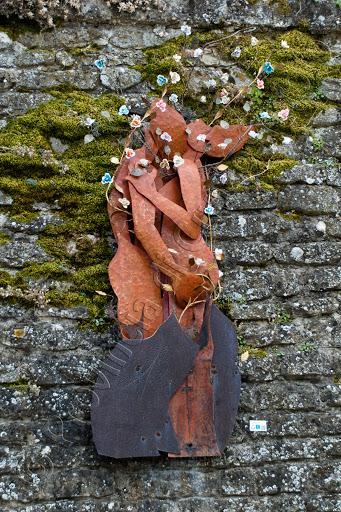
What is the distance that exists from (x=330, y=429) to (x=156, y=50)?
2.05 m

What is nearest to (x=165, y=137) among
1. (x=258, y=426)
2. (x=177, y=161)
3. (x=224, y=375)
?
(x=177, y=161)

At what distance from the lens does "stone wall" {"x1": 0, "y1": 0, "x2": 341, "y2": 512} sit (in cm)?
288

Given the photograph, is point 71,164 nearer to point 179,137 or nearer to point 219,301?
point 179,137

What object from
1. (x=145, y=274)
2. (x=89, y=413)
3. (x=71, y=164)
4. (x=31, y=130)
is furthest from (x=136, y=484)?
(x=31, y=130)

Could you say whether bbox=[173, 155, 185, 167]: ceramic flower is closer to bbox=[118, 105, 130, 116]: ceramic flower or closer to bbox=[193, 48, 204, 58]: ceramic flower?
bbox=[118, 105, 130, 116]: ceramic flower

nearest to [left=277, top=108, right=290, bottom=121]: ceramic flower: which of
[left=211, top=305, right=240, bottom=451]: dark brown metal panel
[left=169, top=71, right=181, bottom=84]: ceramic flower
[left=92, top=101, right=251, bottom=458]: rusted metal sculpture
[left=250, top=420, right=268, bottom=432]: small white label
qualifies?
[left=92, top=101, right=251, bottom=458]: rusted metal sculpture

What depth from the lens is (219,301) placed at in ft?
10.6

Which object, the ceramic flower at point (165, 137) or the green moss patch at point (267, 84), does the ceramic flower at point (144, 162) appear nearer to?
the ceramic flower at point (165, 137)

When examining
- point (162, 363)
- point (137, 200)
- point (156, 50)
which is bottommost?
point (162, 363)

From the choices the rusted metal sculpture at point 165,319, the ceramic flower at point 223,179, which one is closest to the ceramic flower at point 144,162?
the rusted metal sculpture at point 165,319

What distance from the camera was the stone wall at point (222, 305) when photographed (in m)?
2.88

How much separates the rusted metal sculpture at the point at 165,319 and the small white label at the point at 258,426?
0.13 m

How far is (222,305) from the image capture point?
322 centimetres

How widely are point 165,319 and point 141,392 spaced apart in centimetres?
33
